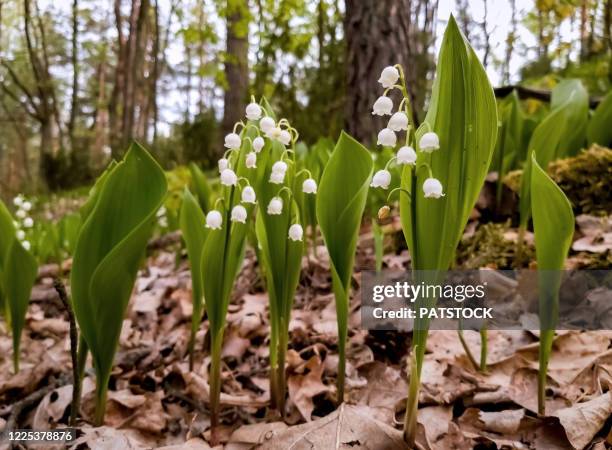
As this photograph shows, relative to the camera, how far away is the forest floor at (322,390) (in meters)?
1.03

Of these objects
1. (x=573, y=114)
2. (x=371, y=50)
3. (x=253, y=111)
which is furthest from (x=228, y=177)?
(x=371, y=50)

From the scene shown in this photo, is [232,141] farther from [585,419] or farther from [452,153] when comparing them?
[585,419]

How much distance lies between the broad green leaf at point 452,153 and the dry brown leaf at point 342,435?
1.18ft

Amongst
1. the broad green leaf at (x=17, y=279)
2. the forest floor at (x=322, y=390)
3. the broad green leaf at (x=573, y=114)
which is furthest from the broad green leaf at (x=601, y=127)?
the broad green leaf at (x=17, y=279)

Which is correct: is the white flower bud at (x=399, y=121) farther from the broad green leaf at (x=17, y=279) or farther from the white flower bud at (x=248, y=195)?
the broad green leaf at (x=17, y=279)

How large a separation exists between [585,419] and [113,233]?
1121 mm

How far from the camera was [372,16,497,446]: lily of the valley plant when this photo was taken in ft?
2.77

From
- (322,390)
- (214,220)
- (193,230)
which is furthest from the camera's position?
(193,230)

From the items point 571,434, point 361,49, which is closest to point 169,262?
point 361,49

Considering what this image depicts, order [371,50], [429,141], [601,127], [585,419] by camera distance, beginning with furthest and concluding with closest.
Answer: [371,50] → [601,127] → [585,419] → [429,141]

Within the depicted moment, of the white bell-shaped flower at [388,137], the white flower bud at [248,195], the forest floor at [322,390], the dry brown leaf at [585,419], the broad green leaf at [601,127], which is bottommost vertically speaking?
the forest floor at [322,390]

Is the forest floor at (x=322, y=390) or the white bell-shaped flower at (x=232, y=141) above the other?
the white bell-shaped flower at (x=232, y=141)

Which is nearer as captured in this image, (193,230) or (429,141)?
(429,141)

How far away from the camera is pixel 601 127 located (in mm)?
2311
